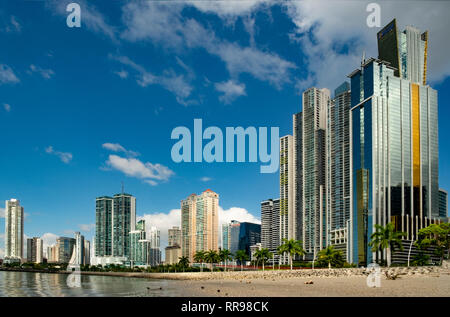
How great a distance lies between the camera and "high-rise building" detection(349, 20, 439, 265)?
579 feet

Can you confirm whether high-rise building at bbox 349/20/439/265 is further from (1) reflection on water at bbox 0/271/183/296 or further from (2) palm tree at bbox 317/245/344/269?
(1) reflection on water at bbox 0/271/183/296

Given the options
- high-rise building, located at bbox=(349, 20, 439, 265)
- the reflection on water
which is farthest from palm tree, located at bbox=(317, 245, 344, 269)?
the reflection on water

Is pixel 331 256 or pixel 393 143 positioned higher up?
pixel 393 143

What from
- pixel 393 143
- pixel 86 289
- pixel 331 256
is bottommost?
pixel 331 256

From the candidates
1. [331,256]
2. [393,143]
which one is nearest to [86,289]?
[331,256]

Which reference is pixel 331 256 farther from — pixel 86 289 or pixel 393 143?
pixel 393 143

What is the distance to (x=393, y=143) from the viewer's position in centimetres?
18262

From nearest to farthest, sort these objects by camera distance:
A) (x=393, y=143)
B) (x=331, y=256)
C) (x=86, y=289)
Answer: (x=86, y=289), (x=331, y=256), (x=393, y=143)

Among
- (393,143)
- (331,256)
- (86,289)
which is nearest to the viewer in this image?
(86,289)

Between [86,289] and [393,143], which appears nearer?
[86,289]

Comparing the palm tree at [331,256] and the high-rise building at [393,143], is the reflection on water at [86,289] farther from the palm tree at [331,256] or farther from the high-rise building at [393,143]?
the high-rise building at [393,143]

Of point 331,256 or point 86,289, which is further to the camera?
point 331,256

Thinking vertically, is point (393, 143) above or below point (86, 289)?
above
